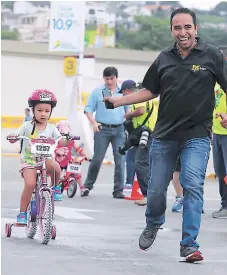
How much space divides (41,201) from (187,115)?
2.04m

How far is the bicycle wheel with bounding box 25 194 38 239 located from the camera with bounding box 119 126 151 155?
4466 mm

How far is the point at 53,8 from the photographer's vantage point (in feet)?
89.5

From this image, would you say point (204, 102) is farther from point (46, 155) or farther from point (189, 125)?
point (46, 155)

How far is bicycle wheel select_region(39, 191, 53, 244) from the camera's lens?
9523mm

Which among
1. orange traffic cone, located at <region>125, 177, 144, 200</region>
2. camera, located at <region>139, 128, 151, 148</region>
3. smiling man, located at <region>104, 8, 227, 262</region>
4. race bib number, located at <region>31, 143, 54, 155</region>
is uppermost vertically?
smiling man, located at <region>104, 8, 227, 262</region>

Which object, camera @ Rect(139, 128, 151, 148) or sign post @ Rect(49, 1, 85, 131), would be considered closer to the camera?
camera @ Rect(139, 128, 151, 148)

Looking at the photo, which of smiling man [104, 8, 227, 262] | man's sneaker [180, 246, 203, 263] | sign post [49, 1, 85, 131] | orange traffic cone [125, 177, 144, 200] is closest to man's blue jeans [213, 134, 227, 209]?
orange traffic cone [125, 177, 144, 200]

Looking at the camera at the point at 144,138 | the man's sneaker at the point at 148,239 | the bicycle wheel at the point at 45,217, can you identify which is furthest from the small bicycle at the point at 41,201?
the camera at the point at 144,138

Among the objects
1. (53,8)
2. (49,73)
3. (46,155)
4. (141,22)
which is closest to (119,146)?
(46,155)

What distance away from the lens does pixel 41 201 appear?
9852 millimetres

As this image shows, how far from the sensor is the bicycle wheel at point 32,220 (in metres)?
9.91

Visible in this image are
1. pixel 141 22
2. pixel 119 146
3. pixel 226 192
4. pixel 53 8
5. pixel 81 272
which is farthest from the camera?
pixel 141 22

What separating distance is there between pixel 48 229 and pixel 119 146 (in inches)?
249

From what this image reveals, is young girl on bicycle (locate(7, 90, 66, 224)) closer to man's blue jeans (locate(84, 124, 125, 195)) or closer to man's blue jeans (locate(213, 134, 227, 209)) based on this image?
man's blue jeans (locate(213, 134, 227, 209))
